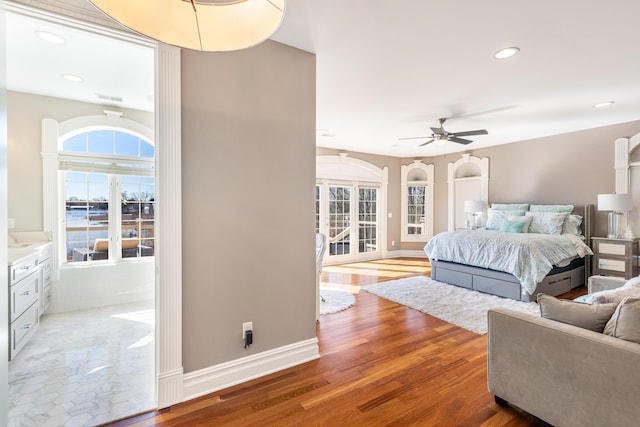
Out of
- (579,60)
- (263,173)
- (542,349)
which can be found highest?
(579,60)

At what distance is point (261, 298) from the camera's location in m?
2.29

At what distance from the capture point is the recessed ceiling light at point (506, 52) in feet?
8.04

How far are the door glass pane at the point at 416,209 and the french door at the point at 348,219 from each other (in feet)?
3.14

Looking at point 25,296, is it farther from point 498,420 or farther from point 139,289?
point 498,420

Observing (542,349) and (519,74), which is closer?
(542,349)

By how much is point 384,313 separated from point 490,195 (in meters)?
4.42

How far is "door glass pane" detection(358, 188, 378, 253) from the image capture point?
728 centimetres

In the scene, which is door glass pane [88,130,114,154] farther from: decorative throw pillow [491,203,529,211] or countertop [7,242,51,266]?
decorative throw pillow [491,203,529,211]

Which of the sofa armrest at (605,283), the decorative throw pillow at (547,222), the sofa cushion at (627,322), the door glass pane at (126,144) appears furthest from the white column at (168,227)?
the decorative throw pillow at (547,222)

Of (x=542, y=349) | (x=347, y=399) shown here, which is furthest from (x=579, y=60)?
(x=347, y=399)

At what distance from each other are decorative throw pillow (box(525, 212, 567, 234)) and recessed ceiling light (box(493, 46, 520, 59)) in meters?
3.56

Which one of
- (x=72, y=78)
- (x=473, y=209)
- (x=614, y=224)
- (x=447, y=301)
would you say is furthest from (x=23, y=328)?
(x=614, y=224)

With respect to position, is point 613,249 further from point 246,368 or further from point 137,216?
point 137,216

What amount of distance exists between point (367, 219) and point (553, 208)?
3.70 m
